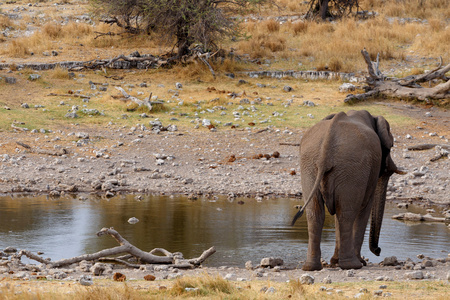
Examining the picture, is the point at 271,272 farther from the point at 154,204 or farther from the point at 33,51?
the point at 33,51

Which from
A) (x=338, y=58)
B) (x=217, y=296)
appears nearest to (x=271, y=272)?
(x=217, y=296)

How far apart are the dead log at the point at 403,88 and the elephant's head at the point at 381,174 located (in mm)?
10238

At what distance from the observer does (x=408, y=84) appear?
19219 millimetres

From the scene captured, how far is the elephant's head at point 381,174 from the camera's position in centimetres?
814

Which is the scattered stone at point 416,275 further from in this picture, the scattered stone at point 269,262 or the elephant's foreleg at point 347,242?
the scattered stone at point 269,262

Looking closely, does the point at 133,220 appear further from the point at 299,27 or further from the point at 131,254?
the point at 299,27

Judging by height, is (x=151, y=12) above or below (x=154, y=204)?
above

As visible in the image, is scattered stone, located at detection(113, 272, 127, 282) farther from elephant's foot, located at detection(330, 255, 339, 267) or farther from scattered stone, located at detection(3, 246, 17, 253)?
elephant's foot, located at detection(330, 255, 339, 267)

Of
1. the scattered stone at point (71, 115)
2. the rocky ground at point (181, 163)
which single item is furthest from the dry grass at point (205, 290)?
the scattered stone at point (71, 115)

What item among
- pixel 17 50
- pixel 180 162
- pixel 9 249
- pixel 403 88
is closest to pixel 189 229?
pixel 9 249

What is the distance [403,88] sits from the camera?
18922 mm

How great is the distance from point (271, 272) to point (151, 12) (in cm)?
1741

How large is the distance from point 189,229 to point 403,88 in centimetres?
1081

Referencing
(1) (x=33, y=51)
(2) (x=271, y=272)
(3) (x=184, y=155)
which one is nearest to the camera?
(2) (x=271, y=272)
